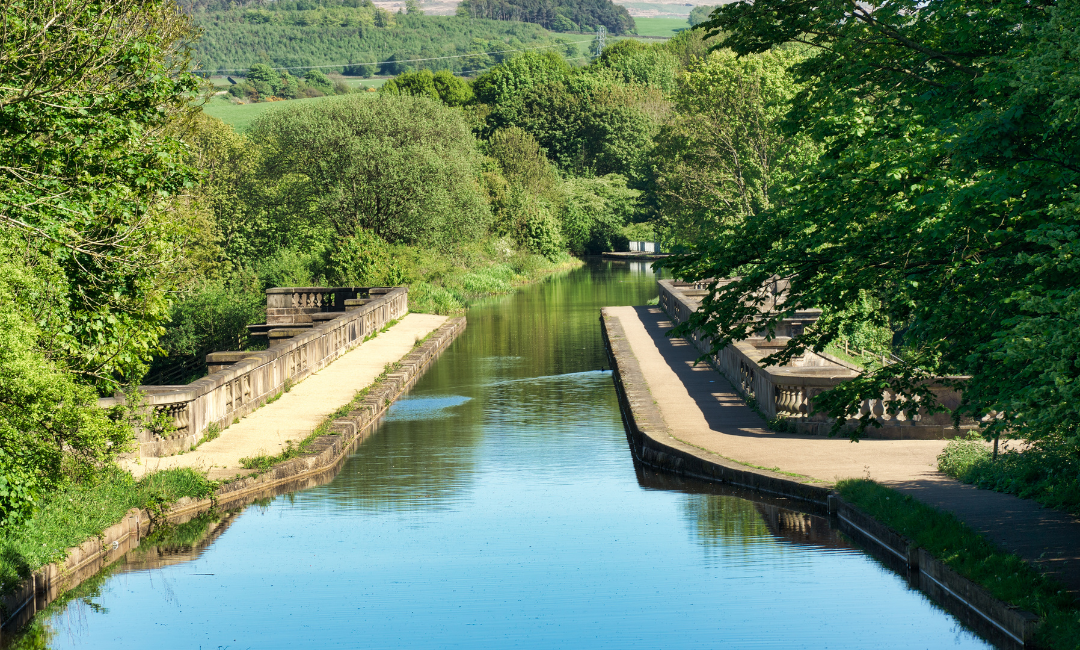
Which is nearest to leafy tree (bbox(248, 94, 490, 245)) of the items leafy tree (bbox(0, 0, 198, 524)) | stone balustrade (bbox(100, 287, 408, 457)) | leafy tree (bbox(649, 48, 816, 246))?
stone balustrade (bbox(100, 287, 408, 457))

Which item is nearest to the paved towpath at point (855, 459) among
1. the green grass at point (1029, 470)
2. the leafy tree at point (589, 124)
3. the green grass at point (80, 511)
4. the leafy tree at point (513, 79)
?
the green grass at point (1029, 470)

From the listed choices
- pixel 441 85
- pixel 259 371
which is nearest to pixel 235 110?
pixel 441 85

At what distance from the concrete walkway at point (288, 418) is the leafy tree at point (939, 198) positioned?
23.8 feet

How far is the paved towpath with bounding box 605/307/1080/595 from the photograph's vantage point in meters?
10.3

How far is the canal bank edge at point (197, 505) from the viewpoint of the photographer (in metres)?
10.2

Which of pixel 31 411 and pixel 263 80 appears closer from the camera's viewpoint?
pixel 31 411

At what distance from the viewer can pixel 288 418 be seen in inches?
750

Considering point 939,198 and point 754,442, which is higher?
point 939,198

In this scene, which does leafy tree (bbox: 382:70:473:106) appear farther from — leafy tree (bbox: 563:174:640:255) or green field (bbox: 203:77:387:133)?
leafy tree (bbox: 563:174:640:255)

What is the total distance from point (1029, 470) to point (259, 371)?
42.9 ft

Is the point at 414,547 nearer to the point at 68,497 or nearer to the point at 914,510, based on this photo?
the point at 68,497

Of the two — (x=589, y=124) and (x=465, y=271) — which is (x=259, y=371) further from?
(x=589, y=124)

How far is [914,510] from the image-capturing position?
11.6m

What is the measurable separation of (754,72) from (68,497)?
3892 cm
